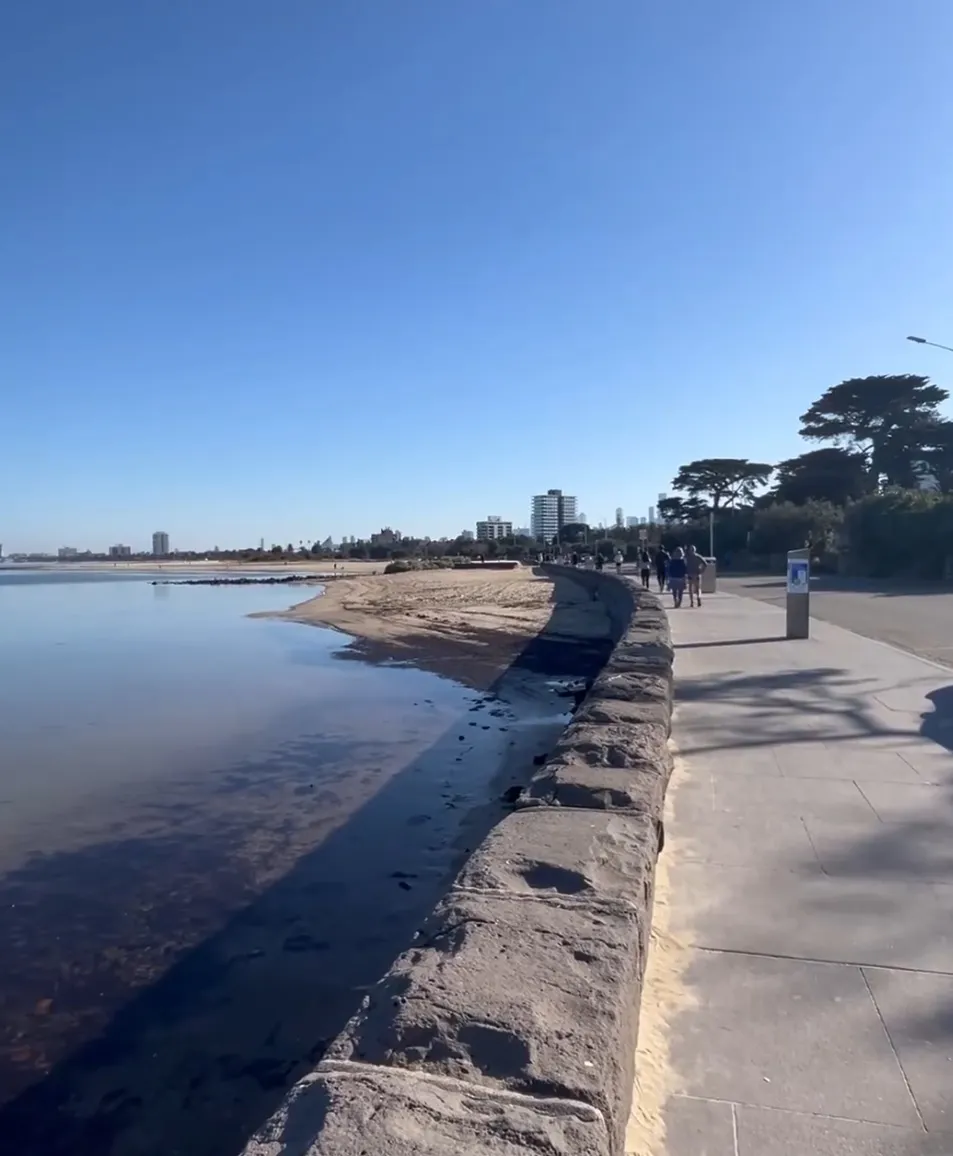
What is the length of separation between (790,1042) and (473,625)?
2595 centimetres

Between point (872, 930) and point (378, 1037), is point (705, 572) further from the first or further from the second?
point (378, 1037)

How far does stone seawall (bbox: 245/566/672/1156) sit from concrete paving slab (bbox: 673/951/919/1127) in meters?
0.30

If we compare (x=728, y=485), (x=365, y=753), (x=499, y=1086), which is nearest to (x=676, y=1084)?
(x=499, y=1086)

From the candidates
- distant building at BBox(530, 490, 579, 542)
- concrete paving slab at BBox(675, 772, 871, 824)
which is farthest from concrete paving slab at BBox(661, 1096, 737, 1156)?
distant building at BBox(530, 490, 579, 542)

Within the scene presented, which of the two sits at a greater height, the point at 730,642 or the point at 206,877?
the point at 730,642

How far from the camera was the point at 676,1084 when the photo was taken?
318 cm

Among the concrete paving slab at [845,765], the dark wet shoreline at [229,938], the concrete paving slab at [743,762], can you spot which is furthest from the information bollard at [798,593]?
the concrete paving slab at [743,762]

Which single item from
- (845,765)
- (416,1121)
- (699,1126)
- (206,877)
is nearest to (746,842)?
(845,765)

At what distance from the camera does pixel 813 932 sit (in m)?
4.23

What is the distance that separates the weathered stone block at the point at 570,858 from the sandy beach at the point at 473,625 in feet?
42.8

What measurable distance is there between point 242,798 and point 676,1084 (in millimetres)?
7254

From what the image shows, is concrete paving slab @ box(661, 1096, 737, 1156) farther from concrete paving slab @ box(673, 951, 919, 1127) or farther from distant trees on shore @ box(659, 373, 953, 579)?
distant trees on shore @ box(659, 373, 953, 579)

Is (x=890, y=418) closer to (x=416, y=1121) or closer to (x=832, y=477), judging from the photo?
(x=832, y=477)

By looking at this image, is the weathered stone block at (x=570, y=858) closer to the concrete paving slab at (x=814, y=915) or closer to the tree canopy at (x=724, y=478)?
the concrete paving slab at (x=814, y=915)
